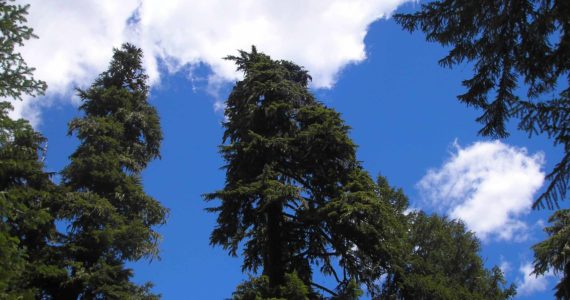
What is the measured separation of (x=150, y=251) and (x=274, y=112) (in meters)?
6.84

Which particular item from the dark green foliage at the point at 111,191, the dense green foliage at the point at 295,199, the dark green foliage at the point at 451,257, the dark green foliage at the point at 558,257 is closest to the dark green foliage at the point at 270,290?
the dense green foliage at the point at 295,199

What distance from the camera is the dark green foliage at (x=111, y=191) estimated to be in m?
15.9

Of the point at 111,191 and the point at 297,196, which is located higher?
the point at 111,191

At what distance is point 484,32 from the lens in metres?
7.91

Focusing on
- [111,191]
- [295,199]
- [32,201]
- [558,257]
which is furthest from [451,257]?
[32,201]

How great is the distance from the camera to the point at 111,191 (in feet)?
58.9

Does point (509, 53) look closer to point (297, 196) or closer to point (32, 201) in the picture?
point (297, 196)

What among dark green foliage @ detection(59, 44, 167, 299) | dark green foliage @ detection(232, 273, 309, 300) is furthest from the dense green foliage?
dark green foliage @ detection(59, 44, 167, 299)

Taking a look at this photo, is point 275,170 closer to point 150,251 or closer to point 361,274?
point 361,274

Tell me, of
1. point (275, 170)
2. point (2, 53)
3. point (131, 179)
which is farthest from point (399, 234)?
point (2, 53)

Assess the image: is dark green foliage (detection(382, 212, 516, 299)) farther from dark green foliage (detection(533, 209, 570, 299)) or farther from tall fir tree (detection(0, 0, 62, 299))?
tall fir tree (detection(0, 0, 62, 299))

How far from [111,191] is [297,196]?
799 cm

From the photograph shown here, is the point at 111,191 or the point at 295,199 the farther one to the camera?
the point at 111,191

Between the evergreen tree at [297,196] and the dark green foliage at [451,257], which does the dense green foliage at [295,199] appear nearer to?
the evergreen tree at [297,196]
